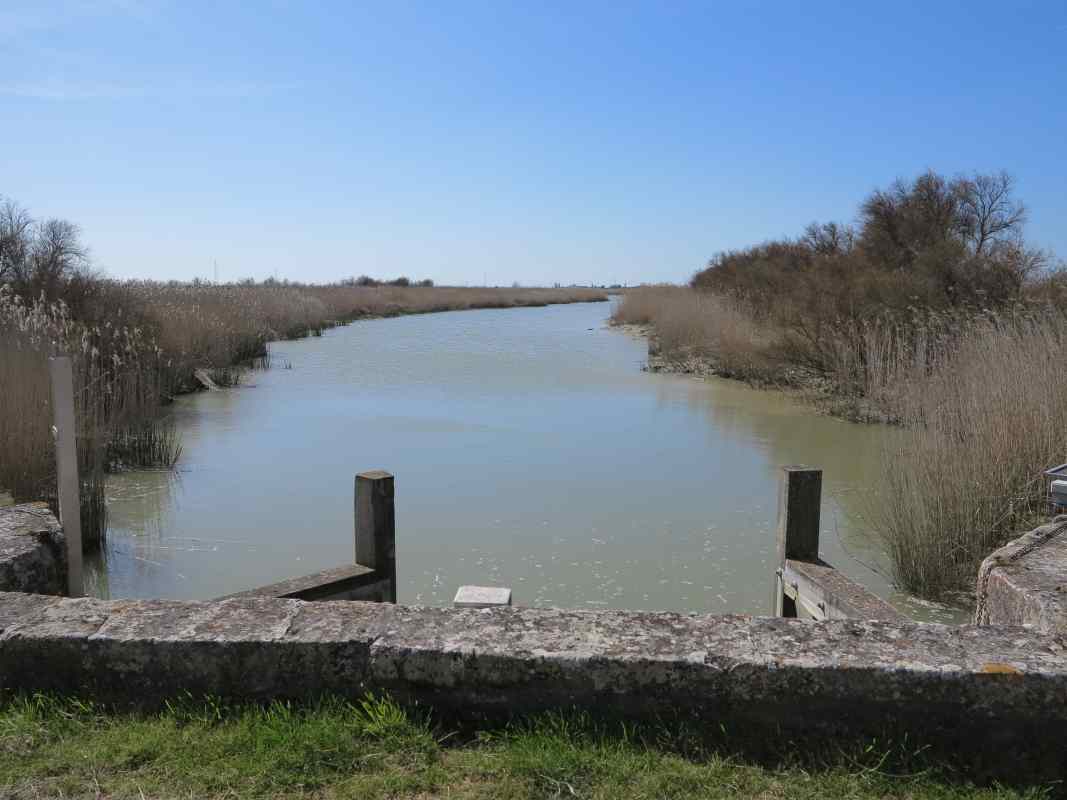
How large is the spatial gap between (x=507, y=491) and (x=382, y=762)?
666 centimetres

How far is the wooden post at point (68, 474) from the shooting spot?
13.0 ft

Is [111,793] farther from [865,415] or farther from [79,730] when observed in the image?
[865,415]

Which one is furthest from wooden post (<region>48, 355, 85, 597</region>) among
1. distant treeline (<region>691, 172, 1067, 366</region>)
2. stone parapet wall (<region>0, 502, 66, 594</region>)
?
distant treeline (<region>691, 172, 1067, 366</region>)

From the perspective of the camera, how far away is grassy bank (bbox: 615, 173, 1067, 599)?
5.88 m

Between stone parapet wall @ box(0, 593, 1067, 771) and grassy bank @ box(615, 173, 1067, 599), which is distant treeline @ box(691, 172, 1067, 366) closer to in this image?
grassy bank @ box(615, 173, 1067, 599)

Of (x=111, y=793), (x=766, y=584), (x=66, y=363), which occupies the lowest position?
(x=766, y=584)

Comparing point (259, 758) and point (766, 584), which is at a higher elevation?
point (259, 758)

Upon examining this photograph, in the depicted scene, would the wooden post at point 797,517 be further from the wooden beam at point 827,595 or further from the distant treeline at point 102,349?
the distant treeline at point 102,349

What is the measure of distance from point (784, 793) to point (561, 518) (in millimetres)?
5853

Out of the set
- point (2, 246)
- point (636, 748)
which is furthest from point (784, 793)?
point (2, 246)

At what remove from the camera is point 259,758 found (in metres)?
2.28

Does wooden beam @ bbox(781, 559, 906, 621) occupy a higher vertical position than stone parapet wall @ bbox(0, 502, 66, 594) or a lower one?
lower

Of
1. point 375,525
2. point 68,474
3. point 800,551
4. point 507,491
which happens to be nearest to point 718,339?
point 507,491

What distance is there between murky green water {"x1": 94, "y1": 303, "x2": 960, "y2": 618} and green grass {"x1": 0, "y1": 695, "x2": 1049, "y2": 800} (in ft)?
11.8
